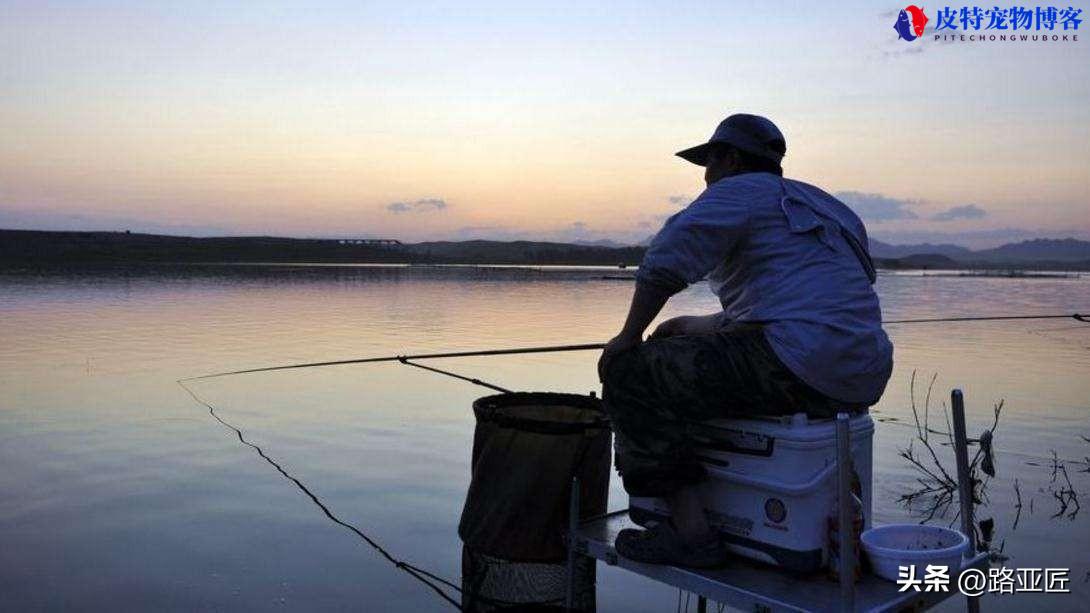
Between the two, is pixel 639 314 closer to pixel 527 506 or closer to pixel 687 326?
pixel 687 326

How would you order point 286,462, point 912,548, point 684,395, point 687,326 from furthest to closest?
point 286,462, point 687,326, point 912,548, point 684,395

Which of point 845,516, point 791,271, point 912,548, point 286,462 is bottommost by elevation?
point 286,462

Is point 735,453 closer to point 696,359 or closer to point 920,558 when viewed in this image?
point 696,359

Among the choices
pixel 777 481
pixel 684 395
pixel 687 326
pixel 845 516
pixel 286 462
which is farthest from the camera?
pixel 286 462

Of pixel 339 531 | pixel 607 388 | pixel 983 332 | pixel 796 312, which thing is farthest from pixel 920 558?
pixel 983 332

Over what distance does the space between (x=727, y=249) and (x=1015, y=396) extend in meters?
11.5

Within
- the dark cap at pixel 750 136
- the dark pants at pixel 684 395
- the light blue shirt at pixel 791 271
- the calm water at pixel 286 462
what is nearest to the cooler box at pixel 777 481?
the dark pants at pixel 684 395

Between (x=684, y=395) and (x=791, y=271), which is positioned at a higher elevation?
(x=791, y=271)

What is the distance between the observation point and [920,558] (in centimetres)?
307

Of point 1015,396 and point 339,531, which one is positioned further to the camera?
point 1015,396

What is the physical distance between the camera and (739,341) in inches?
125

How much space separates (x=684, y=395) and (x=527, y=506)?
0.94m

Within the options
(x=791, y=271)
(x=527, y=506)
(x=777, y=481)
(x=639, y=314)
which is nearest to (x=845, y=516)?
(x=777, y=481)

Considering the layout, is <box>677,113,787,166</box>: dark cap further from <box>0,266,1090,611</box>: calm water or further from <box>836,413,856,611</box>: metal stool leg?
<box>0,266,1090,611</box>: calm water
